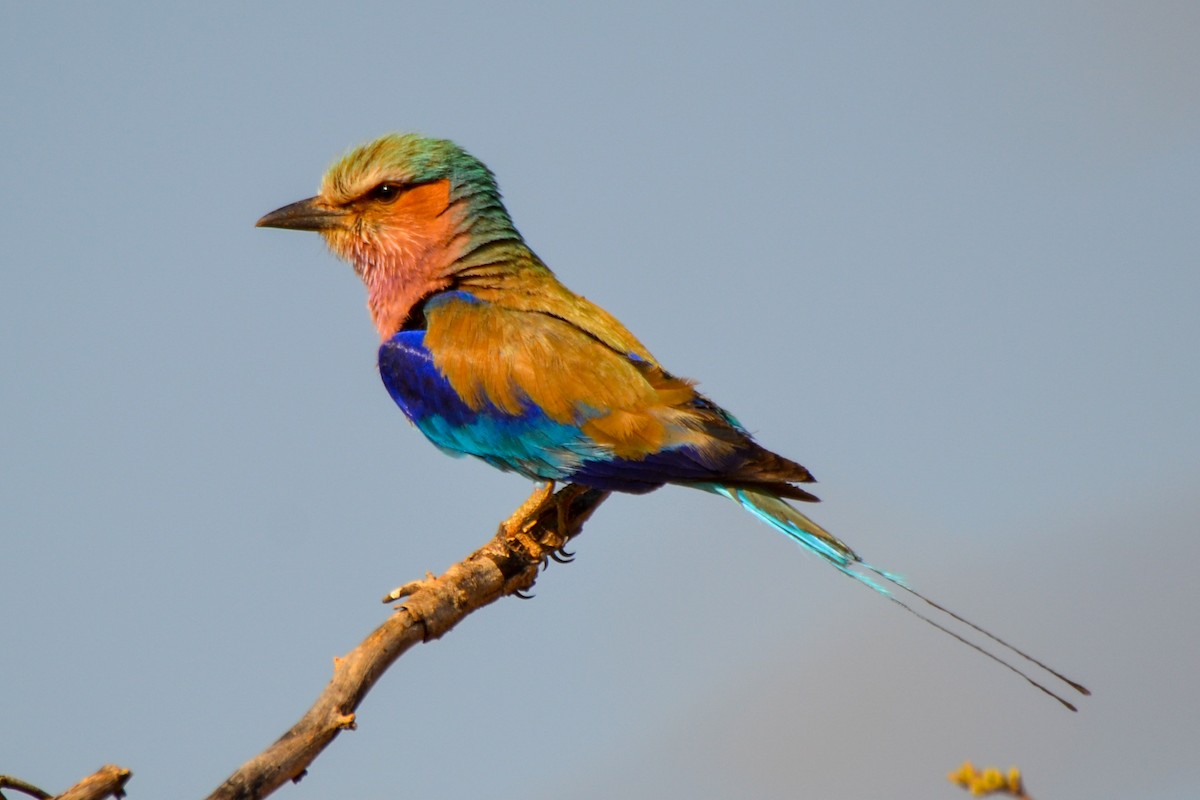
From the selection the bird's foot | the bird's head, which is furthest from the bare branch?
the bird's head

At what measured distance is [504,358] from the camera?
4.64 meters

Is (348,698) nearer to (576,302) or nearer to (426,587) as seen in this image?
(426,587)

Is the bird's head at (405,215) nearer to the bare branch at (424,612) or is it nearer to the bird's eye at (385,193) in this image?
the bird's eye at (385,193)

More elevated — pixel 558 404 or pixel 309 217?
pixel 309 217

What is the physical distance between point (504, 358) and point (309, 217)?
4.21 feet

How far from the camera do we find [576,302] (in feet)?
16.5

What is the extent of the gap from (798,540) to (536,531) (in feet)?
3.34

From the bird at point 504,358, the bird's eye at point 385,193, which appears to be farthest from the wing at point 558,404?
the bird's eye at point 385,193

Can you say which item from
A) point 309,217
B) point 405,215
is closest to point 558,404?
point 405,215

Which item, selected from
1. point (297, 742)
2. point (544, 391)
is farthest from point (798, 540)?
point (297, 742)

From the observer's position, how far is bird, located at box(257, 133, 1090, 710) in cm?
434

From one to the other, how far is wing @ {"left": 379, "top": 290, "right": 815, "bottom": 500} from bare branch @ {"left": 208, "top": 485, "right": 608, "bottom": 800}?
9.1 inches

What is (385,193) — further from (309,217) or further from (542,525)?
(542,525)

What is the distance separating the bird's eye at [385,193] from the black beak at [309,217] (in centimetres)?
15
